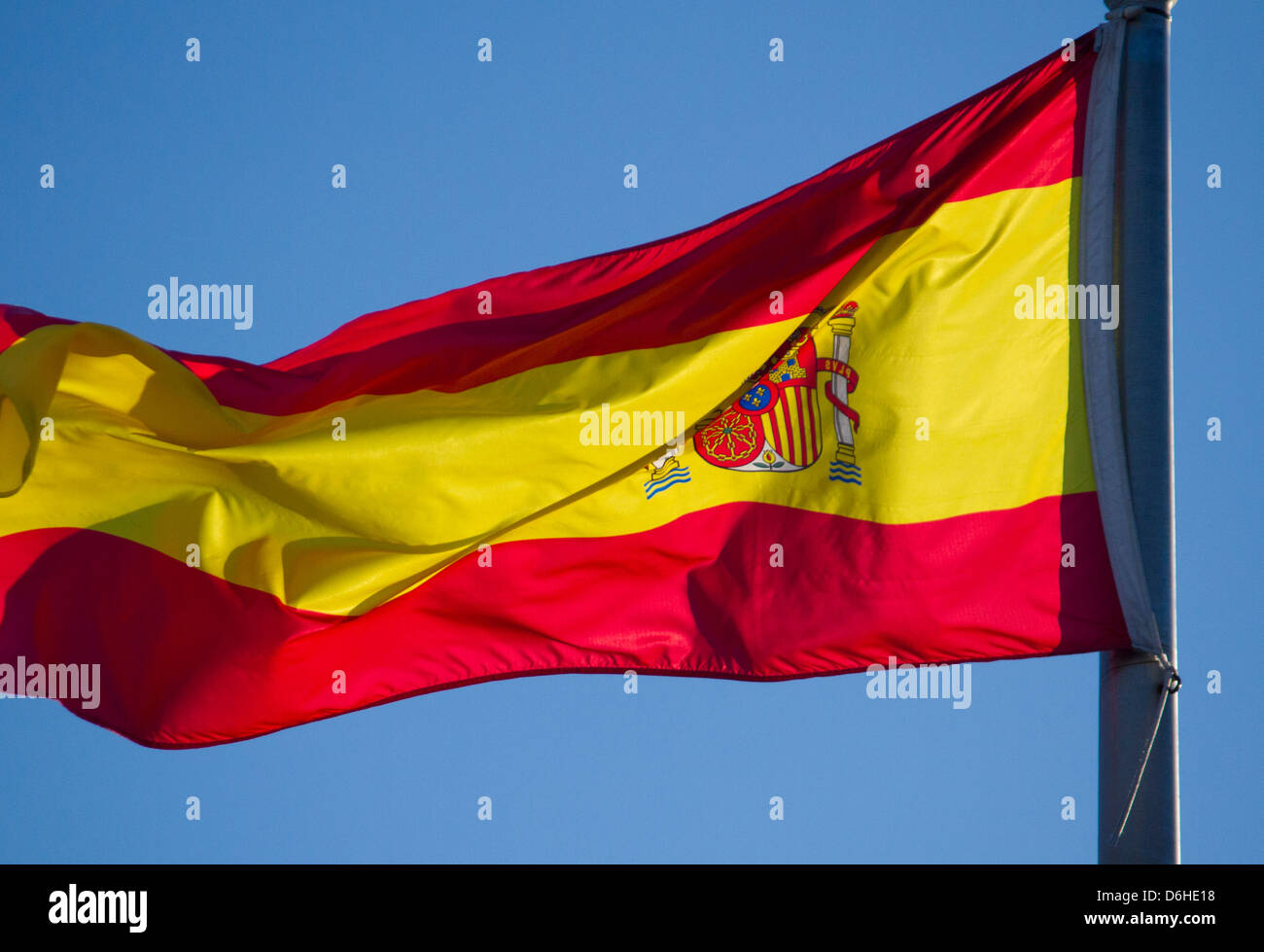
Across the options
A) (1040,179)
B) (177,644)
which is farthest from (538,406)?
(1040,179)

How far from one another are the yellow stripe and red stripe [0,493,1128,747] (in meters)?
0.14

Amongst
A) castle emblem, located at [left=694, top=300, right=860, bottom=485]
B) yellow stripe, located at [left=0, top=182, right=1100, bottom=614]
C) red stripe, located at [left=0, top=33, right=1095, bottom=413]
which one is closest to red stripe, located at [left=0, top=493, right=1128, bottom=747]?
yellow stripe, located at [left=0, top=182, right=1100, bottom=614]

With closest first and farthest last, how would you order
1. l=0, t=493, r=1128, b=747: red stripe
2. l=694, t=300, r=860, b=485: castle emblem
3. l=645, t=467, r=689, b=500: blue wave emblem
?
1. l=0, t=493, r=1128, b=747: red stripe
2. l=694, t=300, r=860, b=485: castle emblem
3. l=645, t=467, r=689, b=500: blue wave emblem

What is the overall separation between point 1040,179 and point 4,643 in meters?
6.16

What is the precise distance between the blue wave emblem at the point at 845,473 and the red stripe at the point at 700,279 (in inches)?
34.3

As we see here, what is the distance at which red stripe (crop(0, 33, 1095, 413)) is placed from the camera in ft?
27.1

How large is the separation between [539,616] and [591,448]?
3.27ft

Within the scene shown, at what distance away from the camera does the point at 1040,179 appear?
820 cm

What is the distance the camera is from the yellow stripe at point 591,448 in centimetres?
798

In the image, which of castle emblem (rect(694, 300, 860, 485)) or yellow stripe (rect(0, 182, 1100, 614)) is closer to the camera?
yellow stripe (rect(0, 182, 1100, 614))

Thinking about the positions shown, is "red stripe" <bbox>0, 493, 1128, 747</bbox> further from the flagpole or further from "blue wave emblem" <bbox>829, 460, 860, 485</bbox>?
the flagpole

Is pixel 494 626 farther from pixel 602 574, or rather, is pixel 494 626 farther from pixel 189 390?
pixel 189 390

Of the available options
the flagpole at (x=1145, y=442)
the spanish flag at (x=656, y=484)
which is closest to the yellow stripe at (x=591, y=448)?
the spanish flag at (x=656, y=484)

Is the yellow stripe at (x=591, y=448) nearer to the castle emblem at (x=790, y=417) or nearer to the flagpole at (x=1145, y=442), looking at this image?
the castle emblem at (x=790, y=417)
